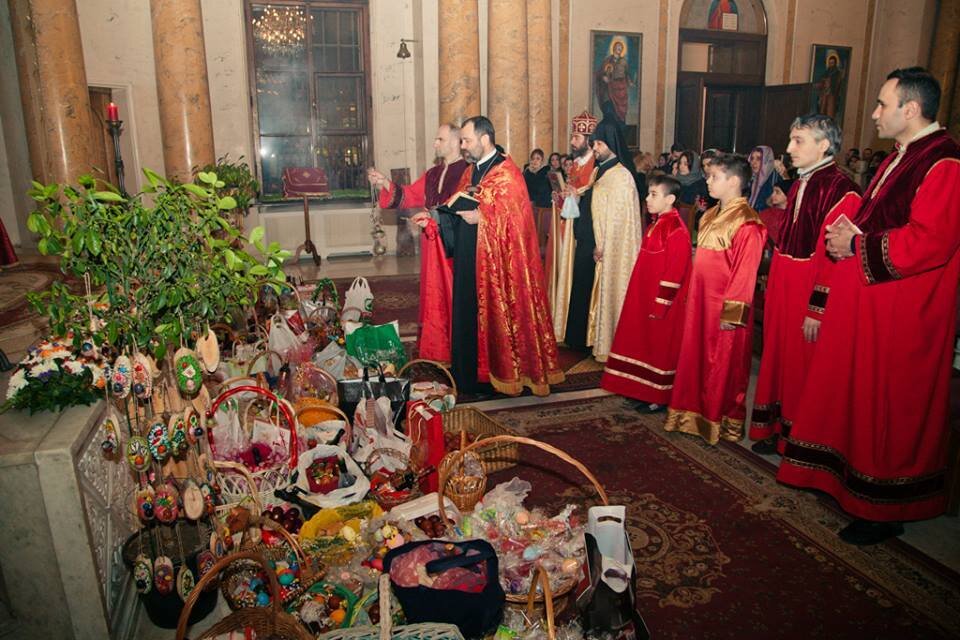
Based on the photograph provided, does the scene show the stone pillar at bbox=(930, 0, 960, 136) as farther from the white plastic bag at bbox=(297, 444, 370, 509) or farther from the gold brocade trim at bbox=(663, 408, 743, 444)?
the white plastic bag at bbox=(297, 444, 370, 509)

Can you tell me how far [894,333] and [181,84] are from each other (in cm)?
825

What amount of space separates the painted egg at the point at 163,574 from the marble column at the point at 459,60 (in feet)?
27.4

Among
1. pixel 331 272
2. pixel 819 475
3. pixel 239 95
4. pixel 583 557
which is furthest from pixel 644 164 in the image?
pixel 583 557

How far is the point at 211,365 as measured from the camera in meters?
2.73

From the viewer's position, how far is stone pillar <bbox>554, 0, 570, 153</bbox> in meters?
11.9

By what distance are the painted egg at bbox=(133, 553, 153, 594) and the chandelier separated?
1025 cm

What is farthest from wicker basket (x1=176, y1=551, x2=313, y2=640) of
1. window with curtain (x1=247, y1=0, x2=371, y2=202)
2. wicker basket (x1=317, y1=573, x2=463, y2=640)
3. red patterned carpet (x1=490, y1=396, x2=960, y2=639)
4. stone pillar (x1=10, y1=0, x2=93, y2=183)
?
window with curtain (x1=247, y1=0, x2=371, y2=202)

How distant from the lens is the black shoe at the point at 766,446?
4.12m

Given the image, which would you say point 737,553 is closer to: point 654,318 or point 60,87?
point 654,318

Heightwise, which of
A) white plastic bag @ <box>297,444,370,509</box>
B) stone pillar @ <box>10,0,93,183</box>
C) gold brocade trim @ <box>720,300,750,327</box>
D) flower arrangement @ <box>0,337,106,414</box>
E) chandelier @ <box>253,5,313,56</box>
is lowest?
white plastic bag @ <box>297,444,370,509</box>

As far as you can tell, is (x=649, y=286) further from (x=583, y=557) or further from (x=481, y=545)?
(x=481, y=545)

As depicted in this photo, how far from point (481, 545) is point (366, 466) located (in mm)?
1314

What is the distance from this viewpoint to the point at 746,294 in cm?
390

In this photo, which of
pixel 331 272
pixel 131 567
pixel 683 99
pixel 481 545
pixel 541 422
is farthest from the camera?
pixel 683 99
